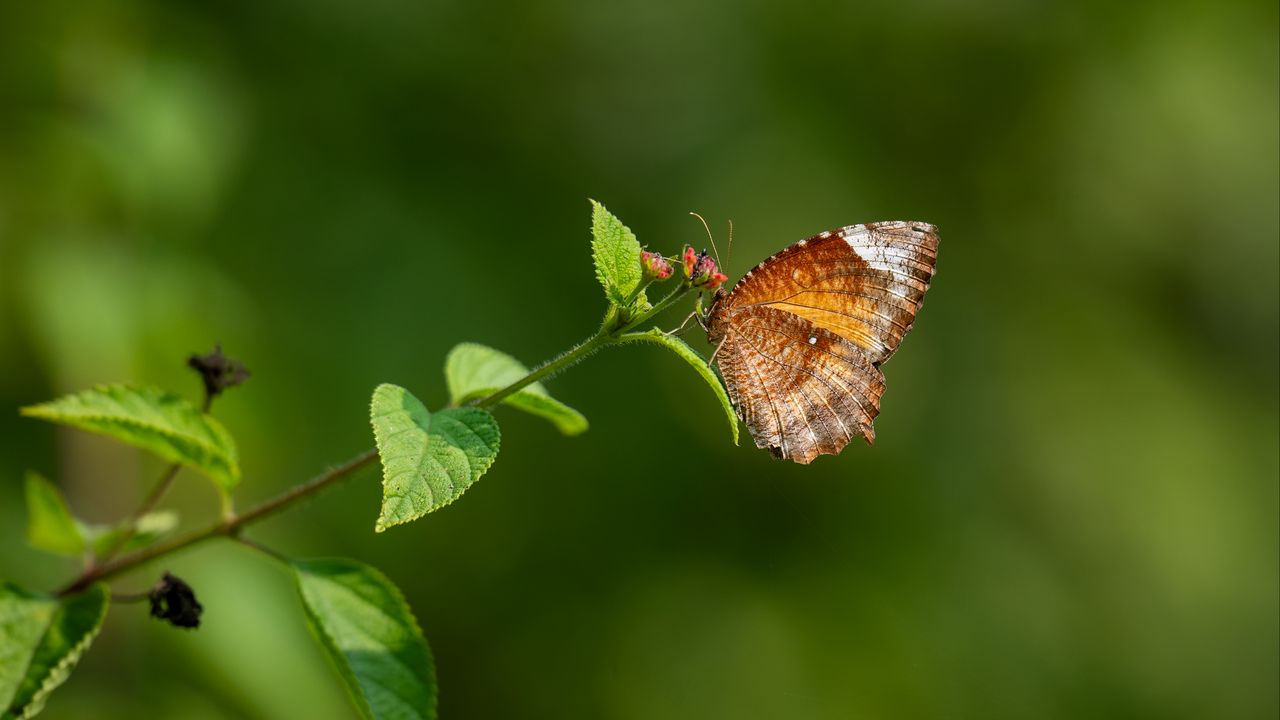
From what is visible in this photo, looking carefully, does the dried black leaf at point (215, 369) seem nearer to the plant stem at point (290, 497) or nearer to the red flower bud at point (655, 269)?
the plant stem at point (290, 497)

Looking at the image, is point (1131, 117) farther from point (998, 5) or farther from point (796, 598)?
point (796, 598)

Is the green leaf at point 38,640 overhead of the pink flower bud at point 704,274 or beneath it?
beneath

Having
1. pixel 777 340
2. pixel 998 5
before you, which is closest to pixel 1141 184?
pixel 998 5

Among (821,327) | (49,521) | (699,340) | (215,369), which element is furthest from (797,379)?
(699,340)

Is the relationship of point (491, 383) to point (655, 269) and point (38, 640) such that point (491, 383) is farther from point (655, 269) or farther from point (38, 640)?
point (38, 640)

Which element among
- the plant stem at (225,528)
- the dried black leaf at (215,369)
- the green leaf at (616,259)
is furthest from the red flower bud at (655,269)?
the dried black leaf at (215,369)
